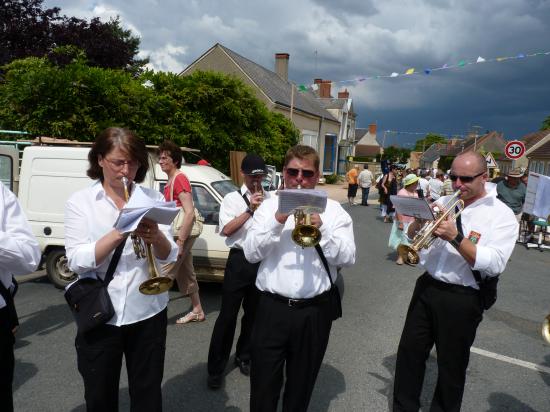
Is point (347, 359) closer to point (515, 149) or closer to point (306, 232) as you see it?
point (306, 232)

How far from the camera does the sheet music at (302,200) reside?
209 centimetres

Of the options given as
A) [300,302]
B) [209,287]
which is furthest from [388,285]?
[300,302]

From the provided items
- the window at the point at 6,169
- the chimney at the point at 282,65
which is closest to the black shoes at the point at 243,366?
the window at the point at 6,169

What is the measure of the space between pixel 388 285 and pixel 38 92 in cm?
829

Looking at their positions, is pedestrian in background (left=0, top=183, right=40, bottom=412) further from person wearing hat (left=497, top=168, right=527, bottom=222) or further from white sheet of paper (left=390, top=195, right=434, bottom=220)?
person wearing hat (left=497, top=168, right=527, bottom=222)

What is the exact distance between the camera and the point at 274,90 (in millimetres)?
28375

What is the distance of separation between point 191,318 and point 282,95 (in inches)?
1034

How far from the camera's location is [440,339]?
2.86m

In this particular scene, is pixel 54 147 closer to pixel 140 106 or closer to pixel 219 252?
pixel 219 252

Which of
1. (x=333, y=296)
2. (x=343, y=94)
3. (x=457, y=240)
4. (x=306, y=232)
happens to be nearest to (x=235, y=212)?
(x=333, y=296)

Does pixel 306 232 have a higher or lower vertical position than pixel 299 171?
lower

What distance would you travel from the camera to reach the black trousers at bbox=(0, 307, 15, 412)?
212 cm

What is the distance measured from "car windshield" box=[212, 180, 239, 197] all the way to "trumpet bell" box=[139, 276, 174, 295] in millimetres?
3697

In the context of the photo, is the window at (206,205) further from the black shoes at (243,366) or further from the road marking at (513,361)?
the road marking at (513,361)
